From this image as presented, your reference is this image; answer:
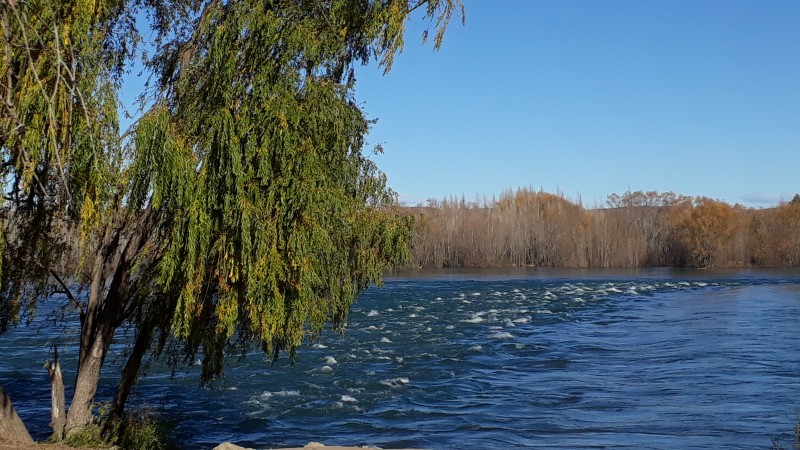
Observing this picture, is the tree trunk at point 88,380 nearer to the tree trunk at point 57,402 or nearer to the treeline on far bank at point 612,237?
the tree trunk at point 57,402

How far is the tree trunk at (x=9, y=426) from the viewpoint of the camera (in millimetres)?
8828

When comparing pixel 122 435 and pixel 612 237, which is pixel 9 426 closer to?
pixel 122 435

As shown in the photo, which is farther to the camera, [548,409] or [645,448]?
[548,409]

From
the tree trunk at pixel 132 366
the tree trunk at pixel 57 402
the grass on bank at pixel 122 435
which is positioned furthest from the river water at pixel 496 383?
the tree trunk at pixel 57 402

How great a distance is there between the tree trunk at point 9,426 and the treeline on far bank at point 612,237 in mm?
50449

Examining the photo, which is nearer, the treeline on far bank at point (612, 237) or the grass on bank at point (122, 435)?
the grass on bank at point (122, 435)

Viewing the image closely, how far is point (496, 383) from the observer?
18.9 metres

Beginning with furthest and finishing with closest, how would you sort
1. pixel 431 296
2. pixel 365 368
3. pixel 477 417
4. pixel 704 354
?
1. pixel 431 296
2. pixel 704 354
3. pixel 365 368
4. pixel 477 417

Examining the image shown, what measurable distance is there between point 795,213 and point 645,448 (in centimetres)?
5791

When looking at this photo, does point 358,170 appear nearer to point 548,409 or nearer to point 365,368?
point 548,409

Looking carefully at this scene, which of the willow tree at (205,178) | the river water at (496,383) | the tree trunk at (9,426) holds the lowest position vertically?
the river water at (496,383)

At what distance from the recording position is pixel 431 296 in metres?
37.0

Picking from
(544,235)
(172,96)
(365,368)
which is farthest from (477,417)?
(544,235)

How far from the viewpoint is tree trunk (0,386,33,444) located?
8828 mm
